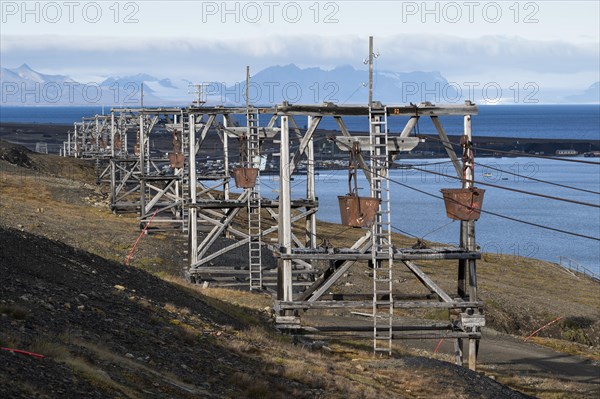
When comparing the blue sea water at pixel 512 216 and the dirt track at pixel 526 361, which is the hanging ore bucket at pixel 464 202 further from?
the blue sea water at pixel 512 216

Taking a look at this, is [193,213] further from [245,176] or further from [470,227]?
[470,227]

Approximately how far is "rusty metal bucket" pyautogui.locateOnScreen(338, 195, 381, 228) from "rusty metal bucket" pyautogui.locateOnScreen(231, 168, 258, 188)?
10547mm

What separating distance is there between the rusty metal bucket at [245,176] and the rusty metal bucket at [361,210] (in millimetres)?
10547

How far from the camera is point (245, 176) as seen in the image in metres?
32.3

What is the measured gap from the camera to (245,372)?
1691cm

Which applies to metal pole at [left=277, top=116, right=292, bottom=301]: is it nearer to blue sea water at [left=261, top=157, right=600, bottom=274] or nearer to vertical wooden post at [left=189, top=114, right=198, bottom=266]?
vertical wooden post at [left=189, top=114, right=198, bottom=266]

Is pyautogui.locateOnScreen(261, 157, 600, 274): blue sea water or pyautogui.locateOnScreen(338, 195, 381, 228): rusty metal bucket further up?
pyautogui.locateOnScreen(338, 195, 381, 228): rusty metal bucket

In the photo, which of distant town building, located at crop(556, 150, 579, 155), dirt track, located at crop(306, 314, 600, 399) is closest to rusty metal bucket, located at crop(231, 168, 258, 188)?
dirt track, located at crop(306, 314, 600, 399)

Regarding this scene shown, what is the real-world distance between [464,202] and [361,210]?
207cm

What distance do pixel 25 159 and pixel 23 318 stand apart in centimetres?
6258

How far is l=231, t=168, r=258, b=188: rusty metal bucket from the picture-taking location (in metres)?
32.1

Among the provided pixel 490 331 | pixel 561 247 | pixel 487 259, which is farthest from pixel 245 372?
pixel 561 247

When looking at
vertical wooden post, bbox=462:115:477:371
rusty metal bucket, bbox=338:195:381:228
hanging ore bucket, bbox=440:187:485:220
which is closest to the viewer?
hanging ore bucket, bbox=440:187:485:220

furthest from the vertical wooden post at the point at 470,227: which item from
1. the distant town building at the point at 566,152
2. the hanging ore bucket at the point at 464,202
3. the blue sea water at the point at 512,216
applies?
the distant town building at the point at 566,152
